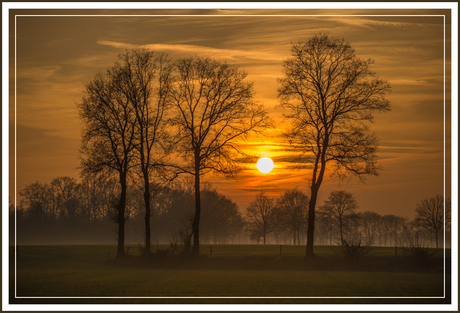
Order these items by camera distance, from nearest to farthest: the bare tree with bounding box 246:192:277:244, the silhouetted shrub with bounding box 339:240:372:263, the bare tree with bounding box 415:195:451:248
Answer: the silhouetted shrub with bounding box 339:240:372:263 → the bare tree with bounding box 415:195:451:248 → the bare tree with bounding box 246:192:277:244

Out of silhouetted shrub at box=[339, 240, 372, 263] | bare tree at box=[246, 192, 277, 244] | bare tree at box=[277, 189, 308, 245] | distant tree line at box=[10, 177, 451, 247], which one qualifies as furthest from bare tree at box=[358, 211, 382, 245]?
silhouetted shrub at box=[339, 240, 372, 263]

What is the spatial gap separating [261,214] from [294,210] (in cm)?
1004

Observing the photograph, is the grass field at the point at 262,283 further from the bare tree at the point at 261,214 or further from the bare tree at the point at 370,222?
the bare tree at the point at 370,222

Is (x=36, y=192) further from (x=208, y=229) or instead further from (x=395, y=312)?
(x=395, y=312)

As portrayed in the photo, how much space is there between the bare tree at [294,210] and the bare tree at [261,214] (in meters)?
3.45

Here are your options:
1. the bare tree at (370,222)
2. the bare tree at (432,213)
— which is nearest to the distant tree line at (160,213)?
the bare tree at (432,213)

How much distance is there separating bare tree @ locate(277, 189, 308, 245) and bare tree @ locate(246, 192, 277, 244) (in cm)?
345

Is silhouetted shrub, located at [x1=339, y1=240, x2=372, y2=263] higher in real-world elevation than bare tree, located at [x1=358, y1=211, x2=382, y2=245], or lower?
higher

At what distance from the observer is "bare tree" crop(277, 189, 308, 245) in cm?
8706

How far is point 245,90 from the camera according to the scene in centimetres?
2970

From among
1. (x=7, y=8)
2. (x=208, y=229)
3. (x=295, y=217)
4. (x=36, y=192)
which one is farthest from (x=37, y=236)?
(x=7, y=8)

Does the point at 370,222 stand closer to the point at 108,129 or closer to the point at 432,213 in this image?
the point at 432,213

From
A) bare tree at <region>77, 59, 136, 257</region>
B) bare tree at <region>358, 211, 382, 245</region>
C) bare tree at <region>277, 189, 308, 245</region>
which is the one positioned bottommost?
bare tree at <region>358, 211, 382, 245</region>

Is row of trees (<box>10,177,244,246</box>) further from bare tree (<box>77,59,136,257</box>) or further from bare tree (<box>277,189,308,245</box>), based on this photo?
bare tree (<box>77,59,136,257</box>)
